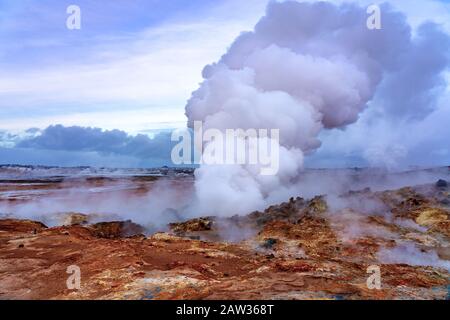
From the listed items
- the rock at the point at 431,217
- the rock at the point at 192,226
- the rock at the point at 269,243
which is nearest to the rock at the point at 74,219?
→ the rock at the point at 192,226

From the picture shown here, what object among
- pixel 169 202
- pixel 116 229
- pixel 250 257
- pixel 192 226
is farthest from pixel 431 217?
pixel 169 202

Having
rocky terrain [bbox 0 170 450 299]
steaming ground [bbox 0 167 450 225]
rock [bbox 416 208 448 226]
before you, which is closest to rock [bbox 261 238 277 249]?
rocky terrain [bbox 0 170 450 299]

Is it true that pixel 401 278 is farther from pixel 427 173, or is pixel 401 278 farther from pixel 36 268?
pixel 427 173

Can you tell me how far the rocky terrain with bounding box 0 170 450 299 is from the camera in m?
11.6

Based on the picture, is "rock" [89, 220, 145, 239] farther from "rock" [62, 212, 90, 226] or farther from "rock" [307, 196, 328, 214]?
"rock" [307, 196, 328, 214]

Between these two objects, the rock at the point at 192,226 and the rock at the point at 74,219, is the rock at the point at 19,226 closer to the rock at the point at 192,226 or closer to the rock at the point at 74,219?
the rock at the point at 74,219

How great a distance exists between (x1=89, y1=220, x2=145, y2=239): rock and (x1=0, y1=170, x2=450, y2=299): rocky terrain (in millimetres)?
87

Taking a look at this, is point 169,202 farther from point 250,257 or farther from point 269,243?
point 250,257

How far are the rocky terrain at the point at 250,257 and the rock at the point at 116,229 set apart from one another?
87mm

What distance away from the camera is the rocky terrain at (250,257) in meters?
11.6

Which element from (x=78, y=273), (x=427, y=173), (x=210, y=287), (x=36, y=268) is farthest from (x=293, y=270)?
(x=427, y=173)

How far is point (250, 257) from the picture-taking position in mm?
16781

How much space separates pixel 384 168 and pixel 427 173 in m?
8.63
